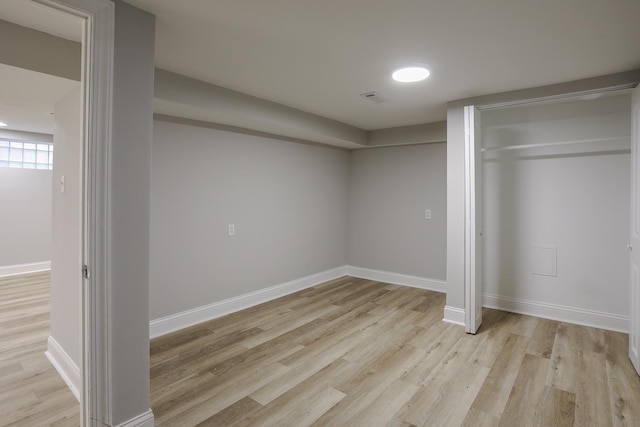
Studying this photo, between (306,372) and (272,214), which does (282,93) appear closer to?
(272,214)

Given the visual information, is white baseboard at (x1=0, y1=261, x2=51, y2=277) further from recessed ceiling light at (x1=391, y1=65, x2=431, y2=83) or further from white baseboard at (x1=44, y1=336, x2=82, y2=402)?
recessed ceiling light at (x1=391, y1=65, x2=431, y2=83)

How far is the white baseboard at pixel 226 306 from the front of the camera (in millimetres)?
3152

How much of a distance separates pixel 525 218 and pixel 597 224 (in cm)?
62

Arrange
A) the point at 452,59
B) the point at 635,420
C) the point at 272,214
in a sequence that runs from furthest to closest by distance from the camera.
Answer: the point at 272,214
the point at 452,59
the point at 635,420

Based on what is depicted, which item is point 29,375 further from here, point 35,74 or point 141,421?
point 35,74

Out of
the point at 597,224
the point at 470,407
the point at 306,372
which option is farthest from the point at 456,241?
the point at 306,372

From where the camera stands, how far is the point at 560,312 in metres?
3.57

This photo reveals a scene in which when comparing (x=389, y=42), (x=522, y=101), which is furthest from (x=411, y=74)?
(x=522, y=101)

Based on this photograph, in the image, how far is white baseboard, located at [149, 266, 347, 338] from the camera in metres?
3.15

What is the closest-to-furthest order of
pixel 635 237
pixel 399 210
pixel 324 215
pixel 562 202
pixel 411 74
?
pixel 635 237 < pixel 411 74 < pixel 562 202 < pixel 399 210 < pixel 324 215

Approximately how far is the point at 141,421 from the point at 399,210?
4.01m

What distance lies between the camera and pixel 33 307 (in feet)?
12.7

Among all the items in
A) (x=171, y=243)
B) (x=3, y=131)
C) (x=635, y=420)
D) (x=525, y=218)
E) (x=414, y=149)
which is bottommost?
(x=635, y=420)

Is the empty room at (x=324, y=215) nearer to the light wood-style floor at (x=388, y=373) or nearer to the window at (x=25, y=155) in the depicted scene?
the light wood-style floor at (x=388, y=373)
